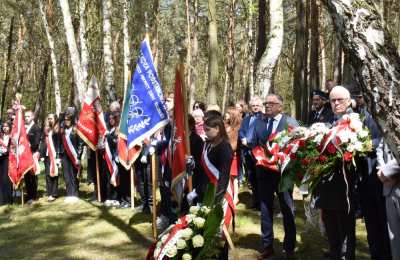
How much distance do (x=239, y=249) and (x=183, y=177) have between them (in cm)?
175

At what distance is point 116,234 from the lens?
918 centimetres

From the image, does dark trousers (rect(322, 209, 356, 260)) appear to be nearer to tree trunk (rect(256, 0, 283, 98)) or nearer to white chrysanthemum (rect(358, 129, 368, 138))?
white chrysanthemum (rect(358, 129, 368, 138))

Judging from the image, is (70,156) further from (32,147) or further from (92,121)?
(32,147)

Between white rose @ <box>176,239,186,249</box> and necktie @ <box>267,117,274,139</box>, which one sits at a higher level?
necktie @ <box>267,117,274,139</box>

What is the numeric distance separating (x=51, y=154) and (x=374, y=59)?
36.1ft

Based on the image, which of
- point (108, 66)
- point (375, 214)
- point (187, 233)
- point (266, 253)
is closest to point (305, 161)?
point (375, 214)

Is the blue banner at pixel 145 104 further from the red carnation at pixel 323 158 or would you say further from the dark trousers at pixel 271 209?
the red carnation at pixel 323 158

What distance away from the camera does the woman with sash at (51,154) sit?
42.3ft

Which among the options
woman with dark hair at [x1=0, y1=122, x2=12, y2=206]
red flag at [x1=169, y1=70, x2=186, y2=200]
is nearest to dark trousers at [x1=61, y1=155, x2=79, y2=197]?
woman with dark hair at [x1=0, y1=122, x2=12, y2=206]

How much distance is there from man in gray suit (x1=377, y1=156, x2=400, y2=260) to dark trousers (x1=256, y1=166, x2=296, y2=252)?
1.97 m

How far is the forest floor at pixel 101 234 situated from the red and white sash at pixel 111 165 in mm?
566

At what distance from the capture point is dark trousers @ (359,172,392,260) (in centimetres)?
594

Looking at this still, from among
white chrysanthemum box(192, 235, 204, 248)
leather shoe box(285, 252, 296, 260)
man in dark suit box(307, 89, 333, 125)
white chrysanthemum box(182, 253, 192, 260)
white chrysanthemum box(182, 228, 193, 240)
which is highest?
man in dark suit box(307, 89, 333, 125)

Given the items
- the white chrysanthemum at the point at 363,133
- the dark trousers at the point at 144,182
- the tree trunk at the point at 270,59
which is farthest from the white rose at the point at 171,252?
the tree trunk at the point at 270,59
